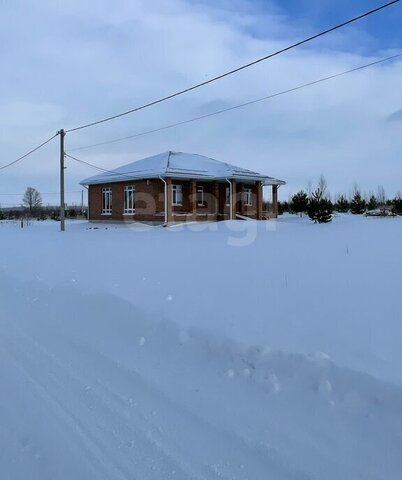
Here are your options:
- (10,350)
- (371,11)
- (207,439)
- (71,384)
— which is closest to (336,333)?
(207,439)

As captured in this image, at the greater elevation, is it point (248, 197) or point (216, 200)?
point (248, 197)

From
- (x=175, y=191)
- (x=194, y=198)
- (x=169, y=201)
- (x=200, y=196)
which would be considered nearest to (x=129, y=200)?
(x=175, y=191)

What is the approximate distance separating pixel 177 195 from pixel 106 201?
5835mm

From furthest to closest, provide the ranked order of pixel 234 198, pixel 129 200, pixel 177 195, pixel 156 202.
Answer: pixel 129 200 < pixel 234 198 < pixel 177 195 < pixel 156 202

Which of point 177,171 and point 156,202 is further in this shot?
point 156,202

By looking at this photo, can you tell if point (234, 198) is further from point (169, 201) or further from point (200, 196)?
point (169, 201)

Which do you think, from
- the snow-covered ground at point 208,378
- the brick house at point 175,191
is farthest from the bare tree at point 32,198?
the snow-covered ground at point 208,378

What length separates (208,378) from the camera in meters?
4.10

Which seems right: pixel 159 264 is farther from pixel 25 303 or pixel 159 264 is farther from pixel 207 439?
pixel 207 439

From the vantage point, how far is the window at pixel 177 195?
25.5 m

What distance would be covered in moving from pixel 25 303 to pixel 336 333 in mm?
5360

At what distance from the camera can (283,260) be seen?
364 inches

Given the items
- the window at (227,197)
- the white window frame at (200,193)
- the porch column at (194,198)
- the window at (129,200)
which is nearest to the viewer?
the porch column at (194,198)

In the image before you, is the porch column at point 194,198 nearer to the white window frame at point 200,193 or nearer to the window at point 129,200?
the white window frame at point 200,193
